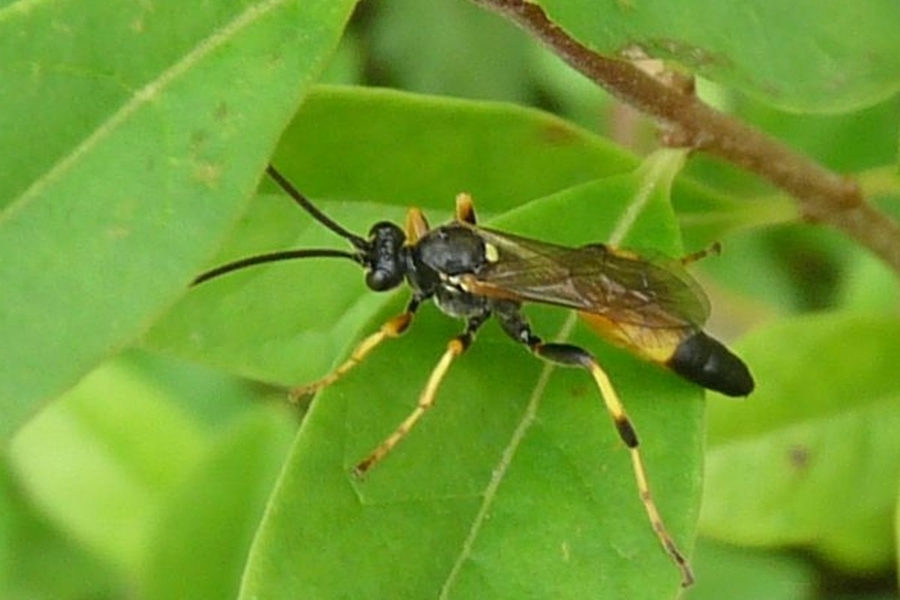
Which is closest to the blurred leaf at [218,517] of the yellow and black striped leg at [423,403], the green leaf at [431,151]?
the green leaf at [431,151]

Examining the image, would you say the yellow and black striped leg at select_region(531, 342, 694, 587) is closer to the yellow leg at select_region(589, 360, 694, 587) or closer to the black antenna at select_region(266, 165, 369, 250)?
the yellow leg at select_region(589, 360, 694, 587)

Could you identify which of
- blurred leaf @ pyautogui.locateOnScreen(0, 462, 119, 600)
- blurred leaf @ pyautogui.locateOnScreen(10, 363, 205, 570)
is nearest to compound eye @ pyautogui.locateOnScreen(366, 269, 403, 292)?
blurred leaf @ pyautogui.locateOnScreen(10, 363, 205, 570)

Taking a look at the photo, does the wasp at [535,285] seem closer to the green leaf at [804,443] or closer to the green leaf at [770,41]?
the green leaf at [770,41]

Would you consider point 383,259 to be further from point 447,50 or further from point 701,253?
point 447,50

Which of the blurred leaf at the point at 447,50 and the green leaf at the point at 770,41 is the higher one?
the green leaf at the point at 770,41

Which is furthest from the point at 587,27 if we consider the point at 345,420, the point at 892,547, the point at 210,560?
the point at 892,547

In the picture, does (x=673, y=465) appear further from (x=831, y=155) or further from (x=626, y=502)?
(x=831, y=155)

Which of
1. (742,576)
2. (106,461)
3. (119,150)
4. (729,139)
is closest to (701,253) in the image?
(729,139)
